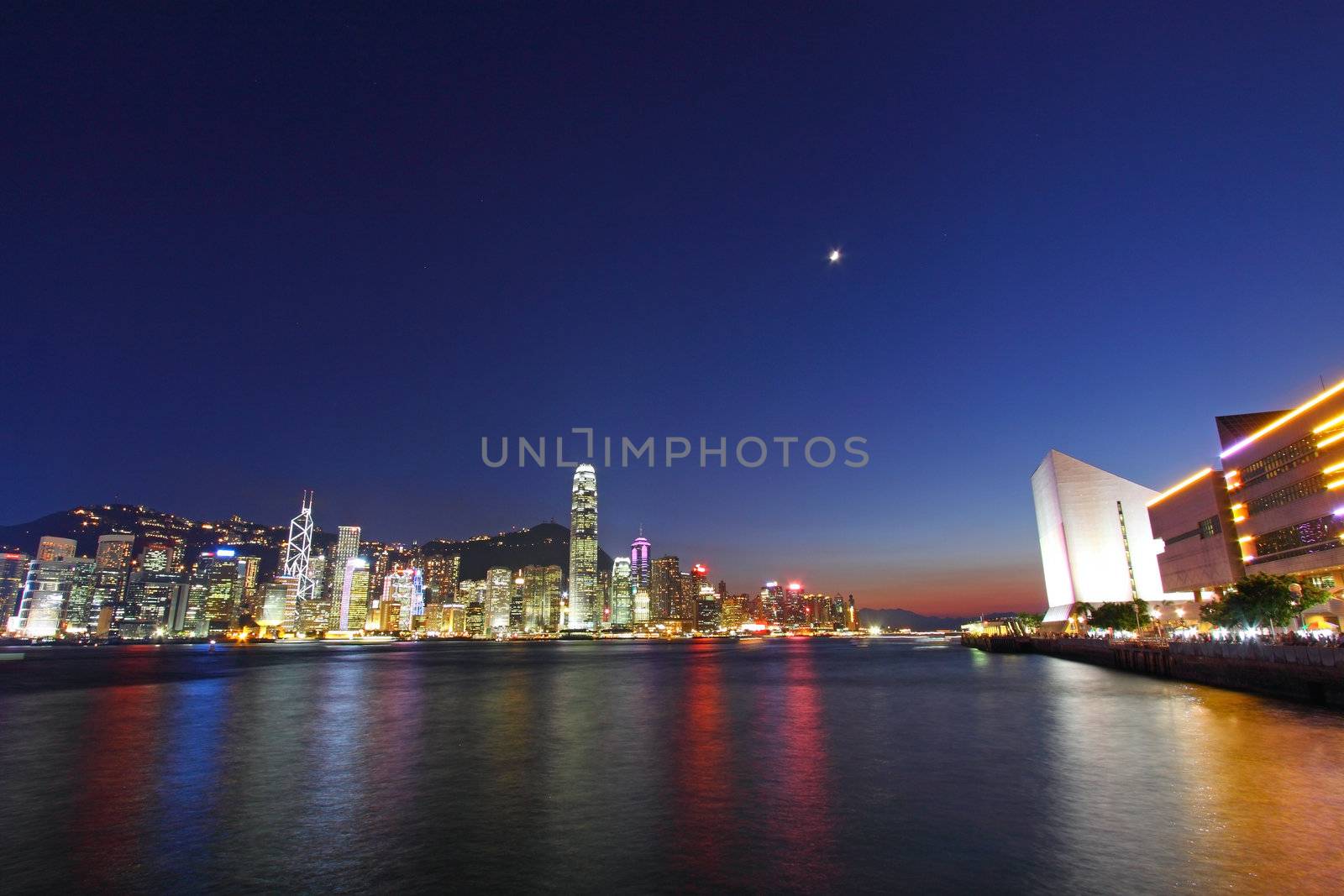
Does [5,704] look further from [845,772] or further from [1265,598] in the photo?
[1265,598]

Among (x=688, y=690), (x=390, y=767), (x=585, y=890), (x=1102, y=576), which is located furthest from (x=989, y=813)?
(x=1102, y=576)

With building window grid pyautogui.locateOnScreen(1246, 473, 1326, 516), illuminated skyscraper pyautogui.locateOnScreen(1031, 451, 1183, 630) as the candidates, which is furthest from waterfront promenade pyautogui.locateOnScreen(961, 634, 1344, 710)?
illuminated skyscraper pyautogui.locateOnScreen(1031, 451, 1183, 630)

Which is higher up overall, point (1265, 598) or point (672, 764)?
point (1265, 598)

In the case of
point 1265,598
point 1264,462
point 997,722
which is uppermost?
point 1264,462

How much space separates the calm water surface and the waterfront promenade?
1.84m

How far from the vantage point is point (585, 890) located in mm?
11516

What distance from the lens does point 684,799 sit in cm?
1761

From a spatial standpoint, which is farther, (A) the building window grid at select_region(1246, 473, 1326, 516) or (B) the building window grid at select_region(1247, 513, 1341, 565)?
(A) the building window grid at select_region(1246, 473, 1326, 516)

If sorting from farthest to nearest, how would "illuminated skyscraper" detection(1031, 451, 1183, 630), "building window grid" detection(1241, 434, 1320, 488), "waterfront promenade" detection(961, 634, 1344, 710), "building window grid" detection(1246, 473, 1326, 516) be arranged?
"illuminated skyscraper" detection(1031, 451, 1183, 630), "building window grid" detection(1241, 434, 1320, 488), "building window grid" detection(1246, 473, 1326, 516), "waterfront promenade" detection(961, 634, 1344, 710)

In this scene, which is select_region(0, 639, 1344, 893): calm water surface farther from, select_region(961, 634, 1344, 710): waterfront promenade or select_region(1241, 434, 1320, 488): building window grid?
select_region(1241, 434, 1320, 488): building window grid

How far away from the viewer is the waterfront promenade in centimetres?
3102

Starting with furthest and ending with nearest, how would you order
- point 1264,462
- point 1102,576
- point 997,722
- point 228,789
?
1. point 1102,576
2. point 1264,462
3. point 997,722
4. point 228,789

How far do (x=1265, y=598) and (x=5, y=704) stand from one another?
77.3 m

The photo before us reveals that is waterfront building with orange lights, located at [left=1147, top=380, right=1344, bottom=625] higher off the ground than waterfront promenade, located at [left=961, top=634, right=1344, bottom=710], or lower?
higher
